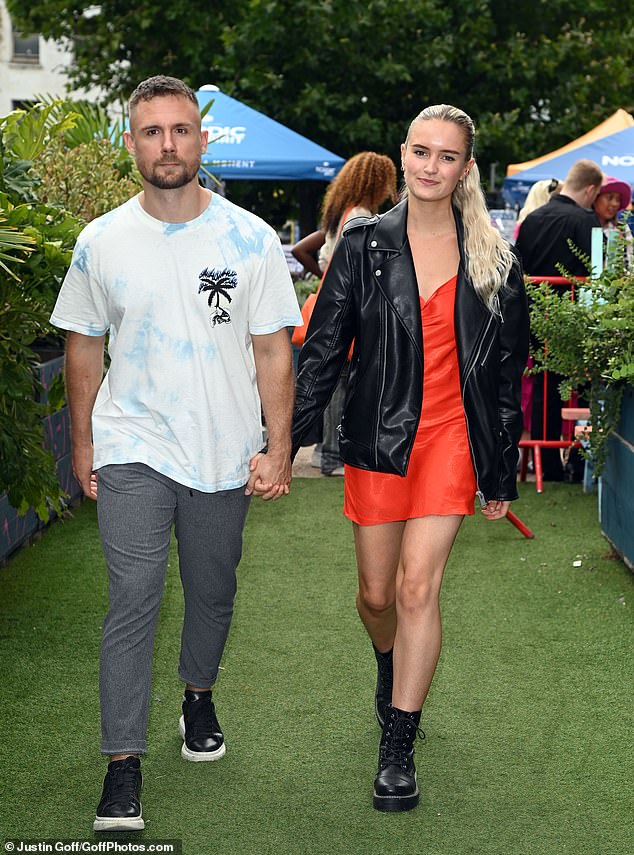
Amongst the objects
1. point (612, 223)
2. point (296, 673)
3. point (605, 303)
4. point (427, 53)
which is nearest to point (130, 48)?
point (427, 53)

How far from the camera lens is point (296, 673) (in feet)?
17.9

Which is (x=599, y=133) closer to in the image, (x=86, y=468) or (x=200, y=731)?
(x=200, y=731)

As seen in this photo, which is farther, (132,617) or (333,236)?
(333,236)

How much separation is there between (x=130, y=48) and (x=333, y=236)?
19666 mm

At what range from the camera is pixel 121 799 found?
3.90m

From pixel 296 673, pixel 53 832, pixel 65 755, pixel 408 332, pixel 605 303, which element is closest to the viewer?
pixel 53 832

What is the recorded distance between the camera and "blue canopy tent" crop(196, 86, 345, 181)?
1435 cm

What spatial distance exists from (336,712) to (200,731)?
2.19ft

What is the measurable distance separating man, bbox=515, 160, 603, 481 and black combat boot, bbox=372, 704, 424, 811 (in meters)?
5.79

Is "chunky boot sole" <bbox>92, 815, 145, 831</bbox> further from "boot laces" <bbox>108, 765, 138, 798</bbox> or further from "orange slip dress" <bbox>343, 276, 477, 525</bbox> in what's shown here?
"orange slip dress" <bbox>343, 276, 477, 525</bbox>

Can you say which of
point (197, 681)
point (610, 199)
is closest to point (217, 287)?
point (197, 681)

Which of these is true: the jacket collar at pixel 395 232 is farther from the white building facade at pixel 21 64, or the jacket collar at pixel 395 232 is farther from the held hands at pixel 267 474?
the white building facade at pixel 21 64

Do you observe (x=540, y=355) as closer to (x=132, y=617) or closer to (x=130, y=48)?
(x=132, y=617)

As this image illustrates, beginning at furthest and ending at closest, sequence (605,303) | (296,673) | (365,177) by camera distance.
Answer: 1. (365,177)
2. (605,303)
3. (296,673)
